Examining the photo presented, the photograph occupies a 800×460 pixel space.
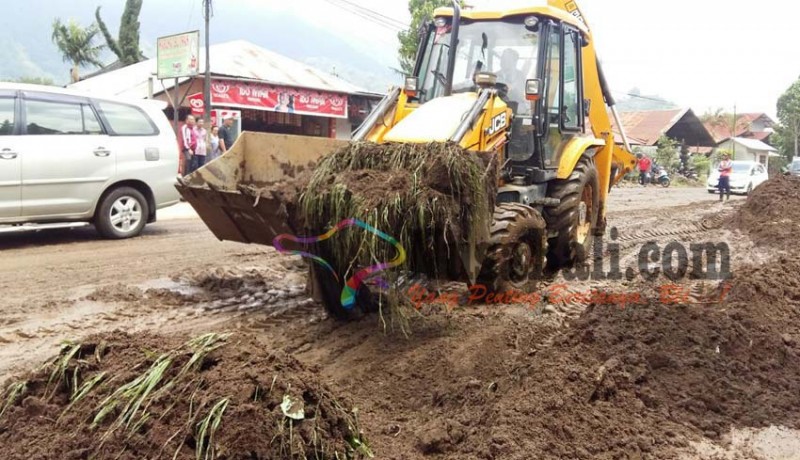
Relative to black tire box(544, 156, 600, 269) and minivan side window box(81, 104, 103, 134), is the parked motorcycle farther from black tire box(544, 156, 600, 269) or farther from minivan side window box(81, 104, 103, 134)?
minivan side window box(81, 104, 103, 134)

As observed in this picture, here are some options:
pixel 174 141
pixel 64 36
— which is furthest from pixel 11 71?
pixel 174 141

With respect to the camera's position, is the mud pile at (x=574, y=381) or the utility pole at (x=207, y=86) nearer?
the mud pile at (x=574, y=381)

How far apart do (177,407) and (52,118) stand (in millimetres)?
6744

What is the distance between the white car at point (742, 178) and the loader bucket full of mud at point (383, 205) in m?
20.2

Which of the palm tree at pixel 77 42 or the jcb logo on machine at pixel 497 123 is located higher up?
the palm tree at pixel 77 42

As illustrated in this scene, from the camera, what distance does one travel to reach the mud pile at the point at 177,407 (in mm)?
2699

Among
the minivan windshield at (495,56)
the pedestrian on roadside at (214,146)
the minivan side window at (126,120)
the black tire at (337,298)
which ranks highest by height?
the minivan windshield at (495,56)

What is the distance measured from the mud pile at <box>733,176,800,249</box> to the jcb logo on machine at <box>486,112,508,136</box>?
17.5 feet

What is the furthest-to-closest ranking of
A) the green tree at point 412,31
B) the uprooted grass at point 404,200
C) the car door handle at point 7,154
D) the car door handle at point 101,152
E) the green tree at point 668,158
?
1. the green tree at point 668,158
2. the green tree at point 412,31
3. the car door handle at point 101,152
4. the car door handle at point 7,154
5. the uprooted grass at point 404,200

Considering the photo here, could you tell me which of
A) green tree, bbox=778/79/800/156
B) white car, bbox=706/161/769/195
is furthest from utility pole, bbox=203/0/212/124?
green tree, bbox=778/79/800/156

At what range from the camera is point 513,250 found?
586 cm

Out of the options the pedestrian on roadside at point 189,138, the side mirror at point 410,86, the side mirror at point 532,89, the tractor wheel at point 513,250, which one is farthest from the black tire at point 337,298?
the pedestrian on roadside at point 189,138

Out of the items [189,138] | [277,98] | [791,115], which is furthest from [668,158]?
[189,138]

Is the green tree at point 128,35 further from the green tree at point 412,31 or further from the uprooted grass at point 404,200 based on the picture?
the uprooted grass at point 404,200
